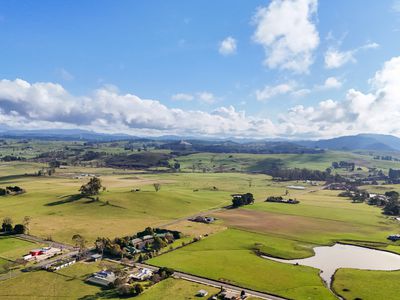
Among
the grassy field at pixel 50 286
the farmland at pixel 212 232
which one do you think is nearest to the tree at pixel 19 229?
the farmland at pixel 212 232

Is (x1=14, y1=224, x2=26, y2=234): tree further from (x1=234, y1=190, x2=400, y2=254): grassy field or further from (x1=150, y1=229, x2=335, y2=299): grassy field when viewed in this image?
(x1=234, y1=190, x2=400, y2=254): grassy field

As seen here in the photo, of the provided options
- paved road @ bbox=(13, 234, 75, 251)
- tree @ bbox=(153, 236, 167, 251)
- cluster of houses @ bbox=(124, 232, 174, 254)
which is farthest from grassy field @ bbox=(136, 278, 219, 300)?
paved road @ bbox=(13, 234, 75, 251)

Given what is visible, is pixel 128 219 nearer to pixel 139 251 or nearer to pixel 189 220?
pixel 189 220

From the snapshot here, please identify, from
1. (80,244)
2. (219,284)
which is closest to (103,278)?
(80,244)

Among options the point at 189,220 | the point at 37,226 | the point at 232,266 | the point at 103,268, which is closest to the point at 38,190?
the point at 37,226

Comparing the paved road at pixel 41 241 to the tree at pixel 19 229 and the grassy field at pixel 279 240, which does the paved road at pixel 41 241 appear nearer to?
the tree at pixel 19 229
